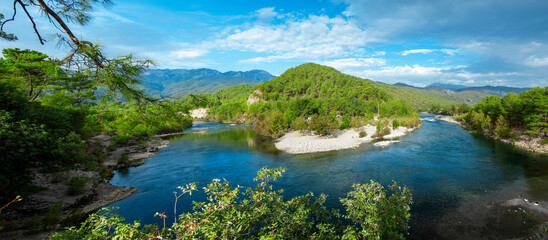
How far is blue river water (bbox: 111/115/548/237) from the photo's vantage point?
17.7 m

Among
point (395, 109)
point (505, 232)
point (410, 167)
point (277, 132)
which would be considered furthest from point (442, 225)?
point (395, 109)

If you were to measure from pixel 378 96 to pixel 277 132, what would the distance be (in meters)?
73.7

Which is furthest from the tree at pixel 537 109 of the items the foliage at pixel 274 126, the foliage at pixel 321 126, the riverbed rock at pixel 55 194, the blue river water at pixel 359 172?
the riverbed rock at pixel 55 194

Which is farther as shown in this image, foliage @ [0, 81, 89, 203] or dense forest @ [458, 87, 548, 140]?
dense forest @ [458, 87, 548, 140]

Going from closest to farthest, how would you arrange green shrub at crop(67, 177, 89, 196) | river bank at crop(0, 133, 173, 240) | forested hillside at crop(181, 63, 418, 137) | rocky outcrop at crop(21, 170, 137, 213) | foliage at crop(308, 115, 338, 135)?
1. river bank at crop(0, 133, 173, 240)
2. rocky outcrop at crop(21, 170, 137, 213)
3. green shrub at crop(67, 177, 89, 196)
4. foliage at crop(308, 115, 338, 135)
5. forested hillside at crop(181, 63, 418, 137)

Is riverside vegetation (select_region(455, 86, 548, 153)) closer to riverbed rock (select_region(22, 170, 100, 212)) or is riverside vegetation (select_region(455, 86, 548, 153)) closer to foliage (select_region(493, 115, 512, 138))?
foliage (select_region(493, 115, 512, 138))

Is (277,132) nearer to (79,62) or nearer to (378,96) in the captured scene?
(79,62)

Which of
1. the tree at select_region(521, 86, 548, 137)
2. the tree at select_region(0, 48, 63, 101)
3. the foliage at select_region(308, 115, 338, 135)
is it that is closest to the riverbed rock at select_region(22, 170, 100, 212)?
the tree at select_region(0, 48, 63, 101)

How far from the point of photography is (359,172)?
2420 cm

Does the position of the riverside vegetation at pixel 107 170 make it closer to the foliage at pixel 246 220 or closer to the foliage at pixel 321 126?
the foliage at pixel 246 220

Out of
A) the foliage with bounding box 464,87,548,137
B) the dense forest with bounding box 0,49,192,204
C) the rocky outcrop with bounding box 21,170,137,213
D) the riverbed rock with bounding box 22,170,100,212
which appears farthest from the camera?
the foliage with bounding box 464,87,548,137

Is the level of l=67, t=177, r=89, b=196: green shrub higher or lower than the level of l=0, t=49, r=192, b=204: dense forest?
lower

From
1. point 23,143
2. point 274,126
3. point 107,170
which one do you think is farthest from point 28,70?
point 274,126

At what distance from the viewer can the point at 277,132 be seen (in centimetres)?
5553
